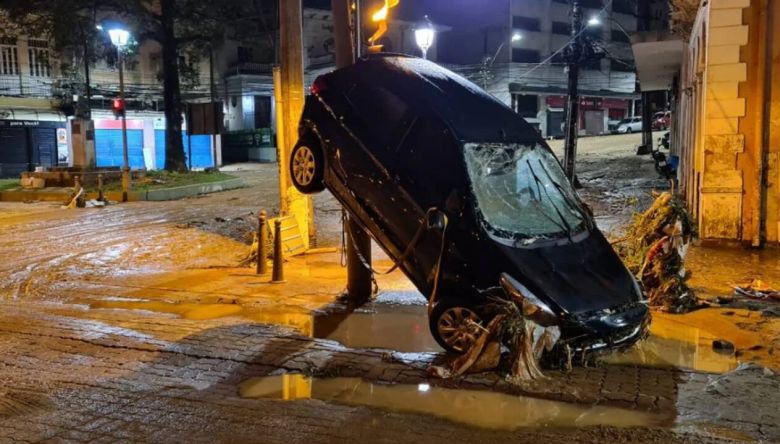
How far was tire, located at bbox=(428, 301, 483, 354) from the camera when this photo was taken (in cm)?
547

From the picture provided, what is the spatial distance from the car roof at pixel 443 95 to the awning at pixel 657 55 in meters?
12.2

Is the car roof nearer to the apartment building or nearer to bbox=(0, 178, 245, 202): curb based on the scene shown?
bbox=(0, 178, 245, 202): curb

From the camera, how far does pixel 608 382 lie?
525cm

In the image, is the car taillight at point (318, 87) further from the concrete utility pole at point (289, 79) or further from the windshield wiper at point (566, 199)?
the concrete utility pole at point (289, 79)

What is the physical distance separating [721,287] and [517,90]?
42.5 meters

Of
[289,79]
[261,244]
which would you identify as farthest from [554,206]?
[289,79]

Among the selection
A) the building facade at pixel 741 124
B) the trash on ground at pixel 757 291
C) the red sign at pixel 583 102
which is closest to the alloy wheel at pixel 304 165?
the trash on ground at pixel 757 291

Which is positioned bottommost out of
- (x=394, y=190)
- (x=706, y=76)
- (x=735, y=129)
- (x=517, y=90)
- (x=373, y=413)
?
(x=373, y=413)

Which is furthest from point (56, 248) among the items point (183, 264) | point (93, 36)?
Result: point (93, 36)

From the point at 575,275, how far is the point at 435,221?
1296 mm

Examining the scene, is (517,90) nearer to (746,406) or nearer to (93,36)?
(93,36)

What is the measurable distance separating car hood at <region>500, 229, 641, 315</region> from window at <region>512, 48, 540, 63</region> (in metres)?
49.0

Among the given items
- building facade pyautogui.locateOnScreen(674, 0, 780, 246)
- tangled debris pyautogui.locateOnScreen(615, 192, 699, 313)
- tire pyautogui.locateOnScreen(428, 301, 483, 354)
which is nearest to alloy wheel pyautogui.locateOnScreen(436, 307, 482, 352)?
tire pyautogui.locateOnScreen(428, 301, 483, 354)

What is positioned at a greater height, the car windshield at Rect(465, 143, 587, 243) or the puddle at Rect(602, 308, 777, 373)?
the car windshield at Rect(465, 143, 587, 243)
